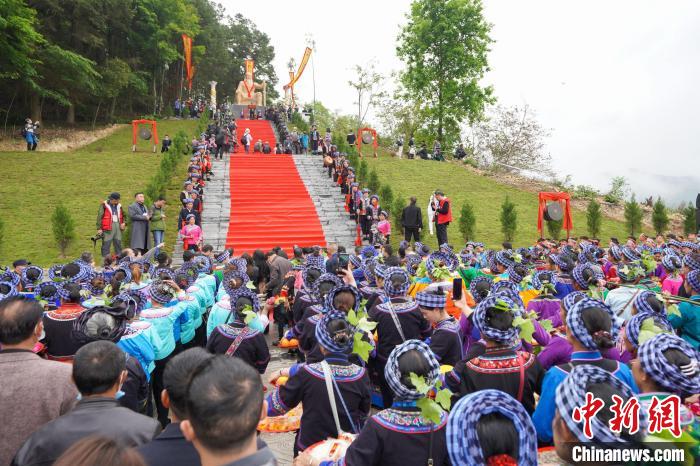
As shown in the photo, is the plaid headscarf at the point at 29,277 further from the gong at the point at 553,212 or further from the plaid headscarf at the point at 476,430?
the gong at the point at 553,212

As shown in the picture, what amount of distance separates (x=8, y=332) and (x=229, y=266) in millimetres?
3803

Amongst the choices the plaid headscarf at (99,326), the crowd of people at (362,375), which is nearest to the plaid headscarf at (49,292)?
the crowd of people at (362,375)

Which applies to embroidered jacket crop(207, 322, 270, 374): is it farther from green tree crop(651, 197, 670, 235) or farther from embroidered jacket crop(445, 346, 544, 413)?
green tree crop(651, 197, 670, 235)

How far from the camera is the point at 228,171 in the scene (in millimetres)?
21984

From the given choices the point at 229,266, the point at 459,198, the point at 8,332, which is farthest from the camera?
the point at 459,198

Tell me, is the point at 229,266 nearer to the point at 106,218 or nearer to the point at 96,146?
the point at 106,218

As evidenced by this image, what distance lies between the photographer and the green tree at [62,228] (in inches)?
544

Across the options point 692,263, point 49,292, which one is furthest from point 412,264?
point 49,292

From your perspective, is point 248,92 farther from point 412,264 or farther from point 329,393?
point 329,393

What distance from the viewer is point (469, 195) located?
22.0 m

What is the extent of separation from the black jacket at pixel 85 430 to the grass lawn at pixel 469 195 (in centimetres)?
1437

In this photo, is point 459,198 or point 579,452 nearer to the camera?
point 579,452

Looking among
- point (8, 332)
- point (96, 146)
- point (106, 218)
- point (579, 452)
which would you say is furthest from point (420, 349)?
point (96, 146)

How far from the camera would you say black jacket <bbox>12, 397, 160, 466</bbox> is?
86.5 inches
